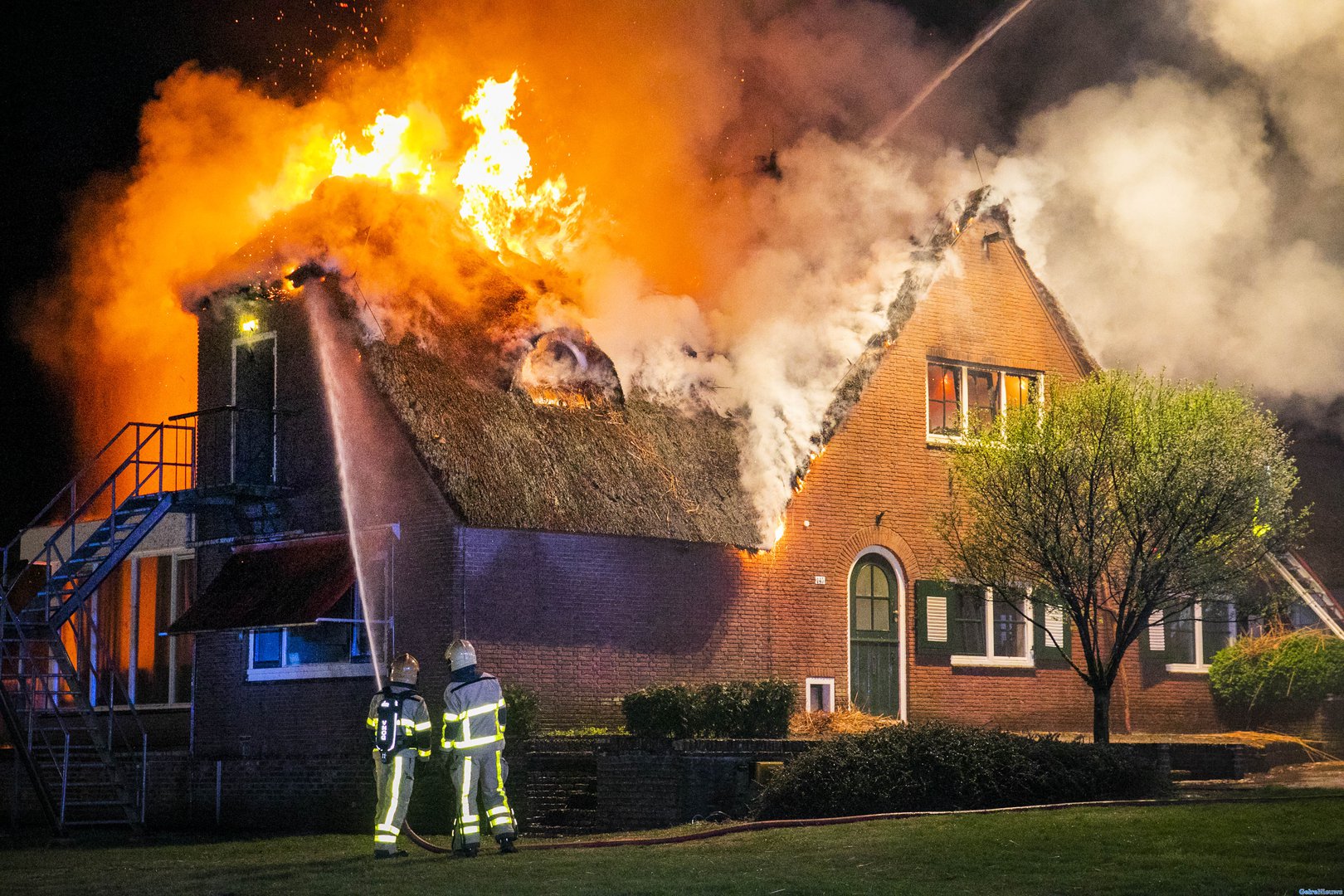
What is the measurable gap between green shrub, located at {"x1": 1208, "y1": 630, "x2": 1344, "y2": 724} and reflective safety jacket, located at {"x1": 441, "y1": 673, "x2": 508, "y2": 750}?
15.2 meters

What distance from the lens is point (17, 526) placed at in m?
30.8

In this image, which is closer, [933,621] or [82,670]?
[933,621]

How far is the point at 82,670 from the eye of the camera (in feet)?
76.1

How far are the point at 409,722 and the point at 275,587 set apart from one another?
6.79 meters

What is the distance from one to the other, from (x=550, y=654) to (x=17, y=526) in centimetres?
1594

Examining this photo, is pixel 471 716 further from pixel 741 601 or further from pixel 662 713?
pixel 741 601

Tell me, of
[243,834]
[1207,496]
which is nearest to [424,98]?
[243,834]

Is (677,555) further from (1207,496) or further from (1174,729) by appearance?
(1174,729)

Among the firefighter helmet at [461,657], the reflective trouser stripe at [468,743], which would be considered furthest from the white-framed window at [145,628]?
the reflective trouser stripe at [468,743]

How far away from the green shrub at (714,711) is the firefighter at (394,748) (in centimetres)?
463

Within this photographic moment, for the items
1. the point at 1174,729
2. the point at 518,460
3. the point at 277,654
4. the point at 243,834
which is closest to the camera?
the point at 243,834

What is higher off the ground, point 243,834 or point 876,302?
point 876,302

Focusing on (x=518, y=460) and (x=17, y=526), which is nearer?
(x=518, y=460)

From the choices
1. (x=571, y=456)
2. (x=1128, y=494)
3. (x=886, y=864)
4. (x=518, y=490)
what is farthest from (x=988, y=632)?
(x=886, y=864)
